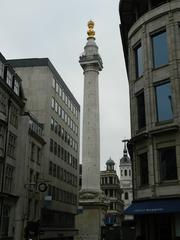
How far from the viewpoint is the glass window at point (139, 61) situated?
33031 mm

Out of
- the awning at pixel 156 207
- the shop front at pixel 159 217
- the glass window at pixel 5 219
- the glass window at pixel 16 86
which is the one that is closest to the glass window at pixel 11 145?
the glass window at pixel 16 86

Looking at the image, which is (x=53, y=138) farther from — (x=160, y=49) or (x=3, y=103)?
(x=160, y=49)

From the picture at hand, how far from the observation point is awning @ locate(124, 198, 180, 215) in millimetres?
25438

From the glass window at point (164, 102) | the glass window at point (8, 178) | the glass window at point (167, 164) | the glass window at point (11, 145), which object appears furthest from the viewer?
the glass window at point (11, 145)

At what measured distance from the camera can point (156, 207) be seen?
86.3ft

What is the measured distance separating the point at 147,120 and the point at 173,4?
391 inches

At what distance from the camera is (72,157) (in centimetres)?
7756

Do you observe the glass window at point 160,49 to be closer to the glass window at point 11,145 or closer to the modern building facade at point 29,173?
the modern building facade at point 29,173

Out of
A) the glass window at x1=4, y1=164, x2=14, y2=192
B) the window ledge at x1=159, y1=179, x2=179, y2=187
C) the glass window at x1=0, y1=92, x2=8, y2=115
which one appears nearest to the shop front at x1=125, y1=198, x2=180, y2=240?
the window ledge at x1=159, y1=179, x2=179, y2=187

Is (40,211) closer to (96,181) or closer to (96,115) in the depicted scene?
(96,181)

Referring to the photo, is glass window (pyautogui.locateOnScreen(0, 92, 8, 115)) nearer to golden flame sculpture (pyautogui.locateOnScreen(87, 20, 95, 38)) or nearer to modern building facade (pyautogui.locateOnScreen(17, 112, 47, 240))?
modern building facade (pyautogui.locateOnScreen(17, 112, 47, 240))

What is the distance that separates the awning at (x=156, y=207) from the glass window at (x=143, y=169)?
2158 mm

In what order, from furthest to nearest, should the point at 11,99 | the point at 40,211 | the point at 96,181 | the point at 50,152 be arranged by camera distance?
the point at 96,181
the point at 50,152
the point at 40,211
the point at 11,99

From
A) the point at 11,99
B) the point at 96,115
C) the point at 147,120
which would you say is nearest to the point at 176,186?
the point at 147,120
